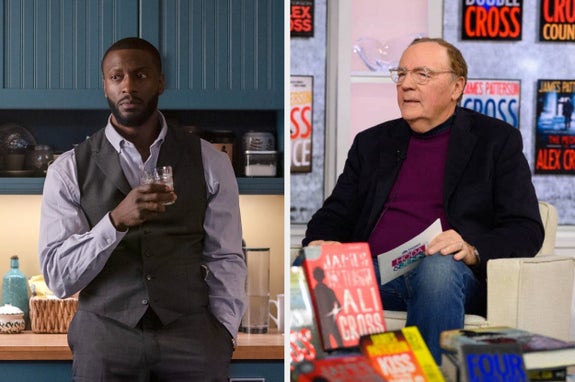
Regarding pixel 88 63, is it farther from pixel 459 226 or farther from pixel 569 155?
pixel 569 155

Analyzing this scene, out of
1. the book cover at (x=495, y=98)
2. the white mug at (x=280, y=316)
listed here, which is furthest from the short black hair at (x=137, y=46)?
the book cover at (x=495, y=98)

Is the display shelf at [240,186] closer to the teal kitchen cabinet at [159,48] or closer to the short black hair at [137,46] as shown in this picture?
the teal kitchen cabinet at [159,48]

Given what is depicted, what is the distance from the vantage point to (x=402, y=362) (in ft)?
5.80

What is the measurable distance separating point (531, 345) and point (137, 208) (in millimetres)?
1076

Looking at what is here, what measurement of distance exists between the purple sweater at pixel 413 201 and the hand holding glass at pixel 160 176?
25.0 inches

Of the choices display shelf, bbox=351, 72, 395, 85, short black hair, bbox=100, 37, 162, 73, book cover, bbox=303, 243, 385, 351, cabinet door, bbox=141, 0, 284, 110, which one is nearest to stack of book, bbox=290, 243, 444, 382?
book cover, bbox=303, 243, 385, 351

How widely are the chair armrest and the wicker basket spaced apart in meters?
1.18

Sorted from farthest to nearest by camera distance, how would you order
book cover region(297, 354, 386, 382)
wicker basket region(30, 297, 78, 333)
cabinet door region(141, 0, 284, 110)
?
cabinet door region(141, 0, 284, 110)
wicker basket region(30, 297, 78, 333)
book cover region(297, 354, 386, 382)

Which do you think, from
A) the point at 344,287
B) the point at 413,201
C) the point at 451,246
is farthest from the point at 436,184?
the point at 344,287

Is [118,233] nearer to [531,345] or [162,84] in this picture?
[162,84]

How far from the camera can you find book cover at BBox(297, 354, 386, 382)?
170 cm

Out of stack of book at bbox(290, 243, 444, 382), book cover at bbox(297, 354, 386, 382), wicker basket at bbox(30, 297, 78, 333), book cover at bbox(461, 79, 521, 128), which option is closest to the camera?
book cover at bbox(297, 354, 386, 382)

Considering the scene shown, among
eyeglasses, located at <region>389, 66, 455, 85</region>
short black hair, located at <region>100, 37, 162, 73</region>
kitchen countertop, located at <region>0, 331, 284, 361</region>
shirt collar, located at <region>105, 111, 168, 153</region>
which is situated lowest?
kitchen countertop, located at <region>0, 331, 284, 361</region>

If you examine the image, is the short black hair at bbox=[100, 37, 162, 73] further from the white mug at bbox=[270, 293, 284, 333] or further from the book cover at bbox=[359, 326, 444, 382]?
the book cover at bbox=[359, 326, 444, 382]
